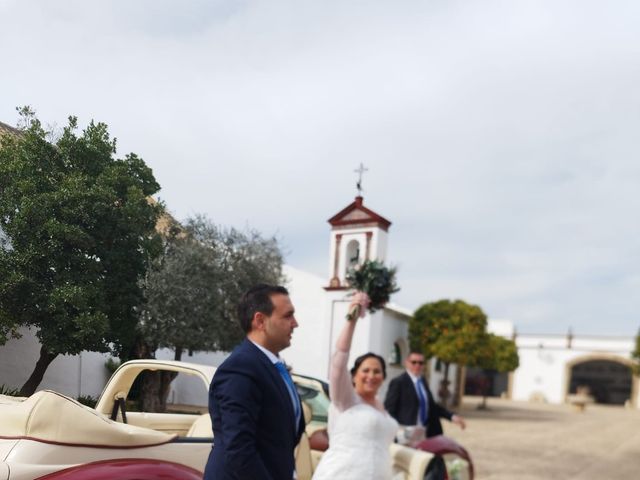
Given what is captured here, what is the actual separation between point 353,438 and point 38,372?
6101 millimetres

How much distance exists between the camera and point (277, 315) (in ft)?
8.86

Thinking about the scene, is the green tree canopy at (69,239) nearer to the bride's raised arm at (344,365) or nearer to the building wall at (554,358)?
the bride's raised arm at (344,365)

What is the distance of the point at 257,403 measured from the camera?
2.49 metres

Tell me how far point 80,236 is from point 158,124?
198cm

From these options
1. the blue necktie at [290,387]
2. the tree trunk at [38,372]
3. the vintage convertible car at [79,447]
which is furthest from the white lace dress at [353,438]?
the tree trunk at [38,372]

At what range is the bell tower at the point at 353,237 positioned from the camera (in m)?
19.7

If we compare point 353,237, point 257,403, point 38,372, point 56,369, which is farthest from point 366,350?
point 257,403

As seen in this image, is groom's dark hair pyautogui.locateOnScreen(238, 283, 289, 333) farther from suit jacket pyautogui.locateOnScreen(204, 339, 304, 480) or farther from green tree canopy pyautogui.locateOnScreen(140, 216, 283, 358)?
green tree canopy pyautogui.locateOnScreen(140, 216, 283, 358)

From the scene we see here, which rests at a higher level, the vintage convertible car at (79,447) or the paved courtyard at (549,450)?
the vintage convertible car at (79,447)

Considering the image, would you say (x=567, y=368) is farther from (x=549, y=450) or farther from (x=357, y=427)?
(x=357, y=427)

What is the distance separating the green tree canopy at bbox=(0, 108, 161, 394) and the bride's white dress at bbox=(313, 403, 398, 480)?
573 cm

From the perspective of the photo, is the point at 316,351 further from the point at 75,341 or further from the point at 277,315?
the point at 277,315

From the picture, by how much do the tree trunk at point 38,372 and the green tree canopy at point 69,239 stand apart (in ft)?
0.04

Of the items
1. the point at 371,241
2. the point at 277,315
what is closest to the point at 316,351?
the point at 371,241
